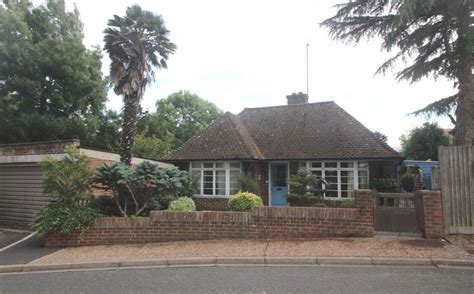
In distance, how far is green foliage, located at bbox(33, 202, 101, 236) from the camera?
895 cm

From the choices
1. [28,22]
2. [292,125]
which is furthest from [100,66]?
[292,125]

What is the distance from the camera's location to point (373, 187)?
1480 cm

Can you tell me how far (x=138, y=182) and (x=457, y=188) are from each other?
7.89m

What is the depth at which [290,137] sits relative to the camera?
18.1m

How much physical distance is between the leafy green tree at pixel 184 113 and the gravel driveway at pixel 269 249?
28920 millimetres

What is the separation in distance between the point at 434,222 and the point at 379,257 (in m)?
2.10

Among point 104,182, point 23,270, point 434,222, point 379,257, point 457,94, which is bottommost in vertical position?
point 23,270

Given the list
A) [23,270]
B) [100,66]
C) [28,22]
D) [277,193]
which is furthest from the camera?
[100,66]

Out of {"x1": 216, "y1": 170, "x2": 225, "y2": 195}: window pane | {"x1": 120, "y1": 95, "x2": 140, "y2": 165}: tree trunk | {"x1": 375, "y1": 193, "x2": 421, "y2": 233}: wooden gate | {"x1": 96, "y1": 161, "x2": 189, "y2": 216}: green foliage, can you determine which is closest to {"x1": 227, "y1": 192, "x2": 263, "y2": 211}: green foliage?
{"x1": 96, "y1": 161, "x2": 189, "y2": 216}: green foliage

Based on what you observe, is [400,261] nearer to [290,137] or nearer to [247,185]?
[247,185]

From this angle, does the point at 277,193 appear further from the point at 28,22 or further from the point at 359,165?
the point at 28,22

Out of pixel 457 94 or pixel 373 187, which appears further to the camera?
pixel 373 187

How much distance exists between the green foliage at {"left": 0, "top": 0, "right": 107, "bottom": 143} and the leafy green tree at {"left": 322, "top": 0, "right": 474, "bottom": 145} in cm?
1477

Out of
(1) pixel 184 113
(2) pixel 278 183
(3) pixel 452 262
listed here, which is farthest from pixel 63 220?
(1) pixel 184 113
